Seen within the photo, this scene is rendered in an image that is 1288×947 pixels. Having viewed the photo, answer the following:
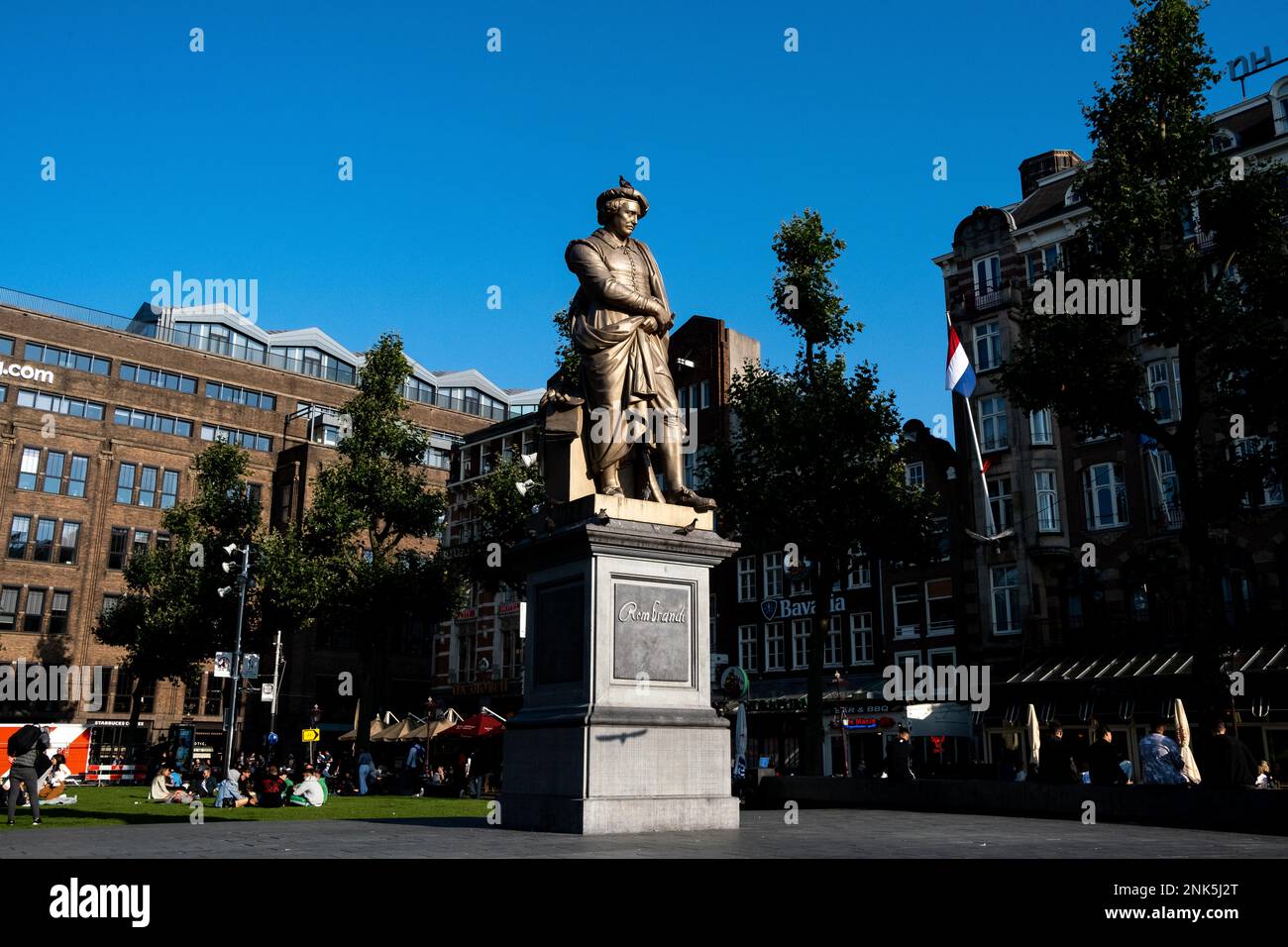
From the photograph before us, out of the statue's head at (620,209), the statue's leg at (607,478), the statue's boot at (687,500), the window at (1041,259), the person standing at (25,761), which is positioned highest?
the window at (1041,259)

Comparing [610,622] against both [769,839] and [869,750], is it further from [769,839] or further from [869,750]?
[869,750]

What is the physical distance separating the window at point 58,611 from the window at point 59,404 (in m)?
12.0

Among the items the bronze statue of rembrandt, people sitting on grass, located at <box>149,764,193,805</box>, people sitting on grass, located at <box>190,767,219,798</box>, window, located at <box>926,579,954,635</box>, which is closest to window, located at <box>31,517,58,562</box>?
people sitting on grass, located at <box>190,767,219,798</box>

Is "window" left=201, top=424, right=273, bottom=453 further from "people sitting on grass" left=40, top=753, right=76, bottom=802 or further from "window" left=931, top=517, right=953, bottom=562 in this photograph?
"people sitting on grass" left=40, top=753, right=76, bottom=802

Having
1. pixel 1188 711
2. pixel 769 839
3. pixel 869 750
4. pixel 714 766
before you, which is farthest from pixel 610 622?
pixel 869 750

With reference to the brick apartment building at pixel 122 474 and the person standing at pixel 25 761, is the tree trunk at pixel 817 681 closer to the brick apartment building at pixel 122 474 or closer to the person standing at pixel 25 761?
the person standing at pixel 25 761

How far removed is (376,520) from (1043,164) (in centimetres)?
3719

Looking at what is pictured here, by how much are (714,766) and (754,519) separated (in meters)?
24.7

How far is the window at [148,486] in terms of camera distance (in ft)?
242

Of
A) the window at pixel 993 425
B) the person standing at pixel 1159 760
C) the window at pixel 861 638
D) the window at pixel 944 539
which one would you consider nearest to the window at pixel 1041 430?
the window at pixel 993 425

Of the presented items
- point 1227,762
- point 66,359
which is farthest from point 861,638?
point 66,359

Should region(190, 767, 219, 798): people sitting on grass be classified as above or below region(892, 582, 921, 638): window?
below

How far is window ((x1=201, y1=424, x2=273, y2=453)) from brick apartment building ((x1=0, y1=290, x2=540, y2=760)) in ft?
0.35

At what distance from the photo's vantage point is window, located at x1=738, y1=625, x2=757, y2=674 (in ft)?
195
